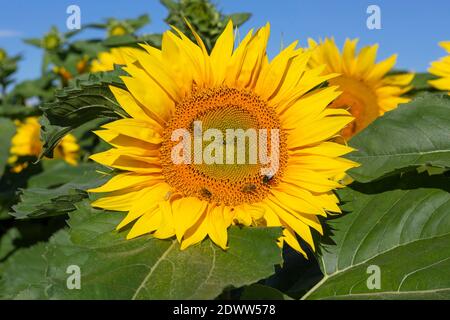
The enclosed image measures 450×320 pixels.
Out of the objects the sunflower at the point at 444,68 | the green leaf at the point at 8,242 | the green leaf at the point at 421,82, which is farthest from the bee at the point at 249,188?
the green leaf at the point at 8,242

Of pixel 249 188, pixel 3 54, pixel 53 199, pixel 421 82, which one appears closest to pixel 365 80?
pixel 421 82

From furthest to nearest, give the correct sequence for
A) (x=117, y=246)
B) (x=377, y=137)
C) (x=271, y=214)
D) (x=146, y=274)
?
(x=377, y=137)
(x=271, y=214)
(x=117, y=246)
(x=146, y=274)

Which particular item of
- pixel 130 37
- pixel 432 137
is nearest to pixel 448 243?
pixel 432 137

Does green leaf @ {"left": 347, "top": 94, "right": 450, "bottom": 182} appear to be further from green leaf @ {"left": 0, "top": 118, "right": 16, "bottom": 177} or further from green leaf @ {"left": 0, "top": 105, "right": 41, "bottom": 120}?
green leaf @ {"left": 0, "top": 105, "right": 41, "bottom": 120}

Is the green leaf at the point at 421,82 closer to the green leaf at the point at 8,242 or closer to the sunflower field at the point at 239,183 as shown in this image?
the sunflower field at the point at 239,183

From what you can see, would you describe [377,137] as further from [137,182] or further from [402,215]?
[137,182]

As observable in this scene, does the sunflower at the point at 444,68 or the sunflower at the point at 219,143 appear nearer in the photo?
the sunflower at the point at 219,143
